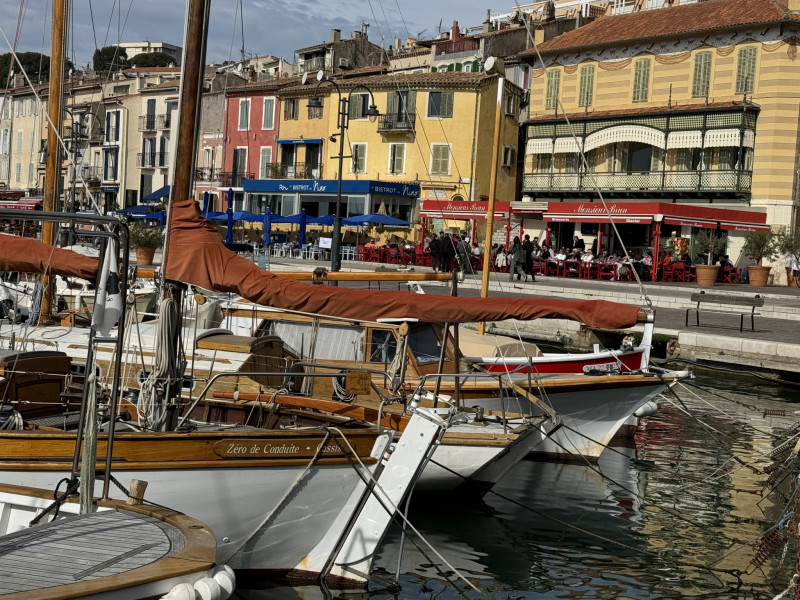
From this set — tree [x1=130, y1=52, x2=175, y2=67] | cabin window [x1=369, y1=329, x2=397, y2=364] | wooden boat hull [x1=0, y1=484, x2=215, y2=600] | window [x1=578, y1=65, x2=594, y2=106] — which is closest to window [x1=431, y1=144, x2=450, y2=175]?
window [x1=578, y1=65, x2=594, y2=106]

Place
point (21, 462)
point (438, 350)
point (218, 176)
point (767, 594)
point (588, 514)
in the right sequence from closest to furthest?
point (21, 462) < point (767, 594) < point (588, 514) < point (438, 350) < point (218, 176)

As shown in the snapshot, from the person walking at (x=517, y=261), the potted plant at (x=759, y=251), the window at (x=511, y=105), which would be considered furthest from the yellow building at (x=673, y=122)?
the person walking at (x=517, y=261)

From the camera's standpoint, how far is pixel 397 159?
177 feet

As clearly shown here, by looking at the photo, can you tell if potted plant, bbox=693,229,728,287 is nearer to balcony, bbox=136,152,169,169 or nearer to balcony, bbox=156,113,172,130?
balcony, bbox=136,152,169,169

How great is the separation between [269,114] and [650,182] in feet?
84.0

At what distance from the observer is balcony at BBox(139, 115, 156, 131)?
66.7 meters

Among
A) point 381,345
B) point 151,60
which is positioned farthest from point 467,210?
point 151,60

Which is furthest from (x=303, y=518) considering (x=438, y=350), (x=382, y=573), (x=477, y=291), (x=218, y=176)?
(x=218, y=176)

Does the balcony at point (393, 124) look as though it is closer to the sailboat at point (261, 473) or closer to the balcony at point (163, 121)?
the balcony at point (163, 121)

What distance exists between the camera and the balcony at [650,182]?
42.3 m

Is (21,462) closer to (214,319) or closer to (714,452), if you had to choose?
(214,319)

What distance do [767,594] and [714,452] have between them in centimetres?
619

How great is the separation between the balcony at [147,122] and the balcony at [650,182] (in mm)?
28400

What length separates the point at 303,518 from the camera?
8.84m
